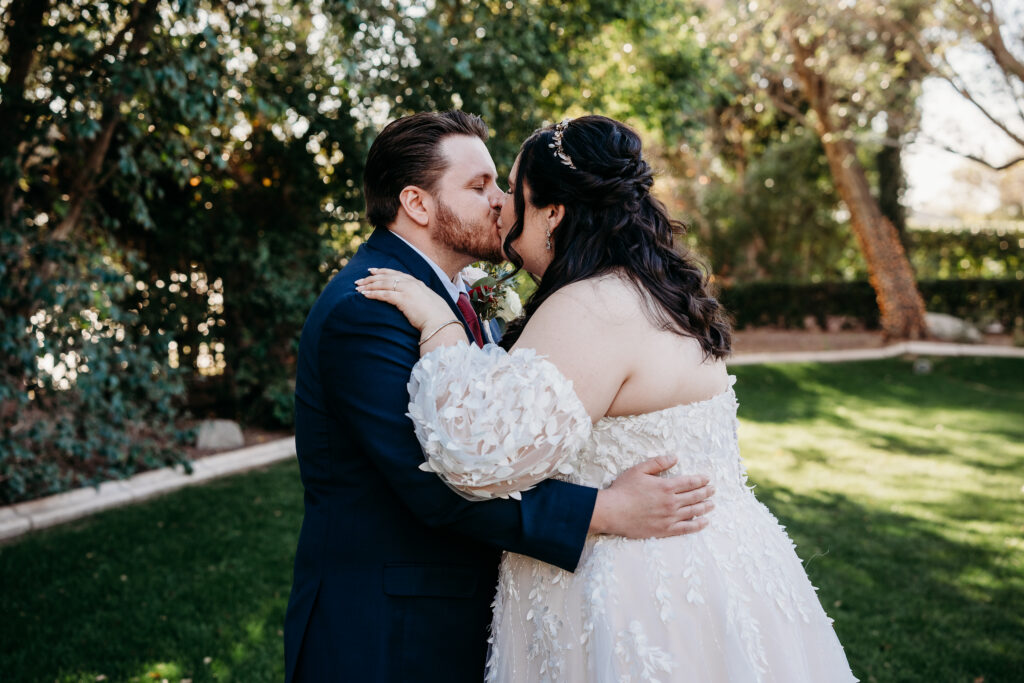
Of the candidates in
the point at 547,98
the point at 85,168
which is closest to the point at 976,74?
the point at 547,98

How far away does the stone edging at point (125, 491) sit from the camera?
573 cm

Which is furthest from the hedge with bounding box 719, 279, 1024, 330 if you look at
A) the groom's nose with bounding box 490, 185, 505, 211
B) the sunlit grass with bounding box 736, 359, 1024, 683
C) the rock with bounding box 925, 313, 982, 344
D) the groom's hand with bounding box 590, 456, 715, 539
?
the groom's hand with bounding box 590, 456, 715, 539

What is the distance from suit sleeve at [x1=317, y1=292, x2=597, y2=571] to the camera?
6.01 feet

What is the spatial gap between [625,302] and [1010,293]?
685 inches

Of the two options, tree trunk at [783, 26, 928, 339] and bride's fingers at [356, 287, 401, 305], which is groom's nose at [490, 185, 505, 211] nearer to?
bride's fingers at [356, 287, 401, 305]

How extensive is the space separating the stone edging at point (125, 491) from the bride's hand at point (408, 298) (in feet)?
16.4

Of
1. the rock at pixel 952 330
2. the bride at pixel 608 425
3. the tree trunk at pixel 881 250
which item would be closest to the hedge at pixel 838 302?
the rock at pixel 952 330

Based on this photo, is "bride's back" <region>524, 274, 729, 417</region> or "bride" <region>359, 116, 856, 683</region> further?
"bride's back" <region>524, 274, 729, 417</region>

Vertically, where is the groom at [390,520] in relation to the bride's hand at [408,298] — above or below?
below

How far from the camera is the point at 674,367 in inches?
77.8

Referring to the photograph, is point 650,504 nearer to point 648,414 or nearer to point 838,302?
point 648,414

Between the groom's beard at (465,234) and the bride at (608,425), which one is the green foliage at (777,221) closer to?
the groom's beard at (465,234)

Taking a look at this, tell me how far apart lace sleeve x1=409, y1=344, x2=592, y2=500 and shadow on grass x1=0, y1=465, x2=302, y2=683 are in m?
2.74

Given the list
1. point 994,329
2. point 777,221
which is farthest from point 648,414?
point 777,221
